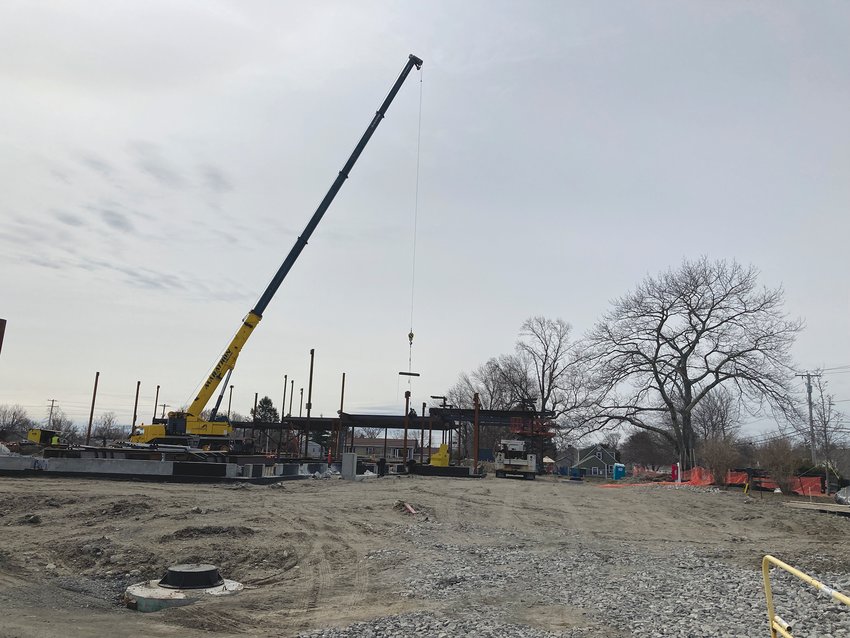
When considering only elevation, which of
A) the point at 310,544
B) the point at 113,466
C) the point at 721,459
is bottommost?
the point at 310,544

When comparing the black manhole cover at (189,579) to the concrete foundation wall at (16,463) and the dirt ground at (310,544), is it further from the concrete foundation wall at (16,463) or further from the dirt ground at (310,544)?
the concrete foundation wall at (16,463)

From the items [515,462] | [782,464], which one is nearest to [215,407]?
[515,462]

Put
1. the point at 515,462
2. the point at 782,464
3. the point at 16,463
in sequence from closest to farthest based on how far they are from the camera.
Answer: the point at 16,463, the point at 782,464, the point at 515,462

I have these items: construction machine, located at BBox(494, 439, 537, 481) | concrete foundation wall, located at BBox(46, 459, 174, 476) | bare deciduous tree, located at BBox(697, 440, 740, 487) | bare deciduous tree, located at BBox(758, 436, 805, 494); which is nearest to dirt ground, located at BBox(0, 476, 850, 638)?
concrete foundation wall, located at BBox(46, 459, 174, 476)

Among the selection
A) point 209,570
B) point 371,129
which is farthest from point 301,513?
point 371,129

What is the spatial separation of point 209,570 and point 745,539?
11734 millimetres

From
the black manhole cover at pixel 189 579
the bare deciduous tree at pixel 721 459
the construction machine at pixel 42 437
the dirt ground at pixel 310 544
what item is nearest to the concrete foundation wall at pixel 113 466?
the dirt ground at pixel 310 544

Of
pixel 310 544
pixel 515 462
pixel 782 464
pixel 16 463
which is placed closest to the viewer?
pixel 310 544

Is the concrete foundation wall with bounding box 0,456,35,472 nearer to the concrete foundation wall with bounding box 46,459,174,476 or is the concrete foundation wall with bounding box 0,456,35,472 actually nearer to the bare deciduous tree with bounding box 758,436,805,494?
the concrete foundation wall with bounding box 46,459,174,476

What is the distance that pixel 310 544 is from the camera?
13219mm

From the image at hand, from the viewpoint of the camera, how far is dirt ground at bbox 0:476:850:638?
844cm

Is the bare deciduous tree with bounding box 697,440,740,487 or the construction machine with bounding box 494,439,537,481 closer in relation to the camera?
the bare deciduous tree with bounding box 697,440,740,487

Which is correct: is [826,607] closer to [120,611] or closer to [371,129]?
[120,611]

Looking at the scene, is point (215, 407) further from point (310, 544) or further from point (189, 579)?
point (189, 579)
